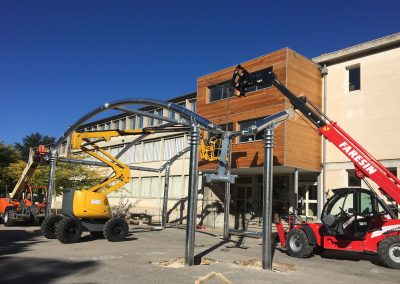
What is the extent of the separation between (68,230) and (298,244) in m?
8.29

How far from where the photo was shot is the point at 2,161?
147 ft

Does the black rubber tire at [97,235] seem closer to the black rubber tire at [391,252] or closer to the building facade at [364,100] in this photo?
the black rubber tire at [391,252]

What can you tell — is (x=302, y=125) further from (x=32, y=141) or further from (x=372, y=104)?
(x=32, y=141)

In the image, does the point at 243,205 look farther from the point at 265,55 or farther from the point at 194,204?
the point at 194,204

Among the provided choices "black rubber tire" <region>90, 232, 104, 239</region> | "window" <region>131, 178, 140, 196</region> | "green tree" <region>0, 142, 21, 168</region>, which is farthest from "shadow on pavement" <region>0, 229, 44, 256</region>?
"green tree" <region>0, 142, 21, 168</region>

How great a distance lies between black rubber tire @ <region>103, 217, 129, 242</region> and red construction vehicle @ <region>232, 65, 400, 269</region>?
21.0 feet

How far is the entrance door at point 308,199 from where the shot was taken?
2328 cm

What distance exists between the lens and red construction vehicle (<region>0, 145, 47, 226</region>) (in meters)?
22.5

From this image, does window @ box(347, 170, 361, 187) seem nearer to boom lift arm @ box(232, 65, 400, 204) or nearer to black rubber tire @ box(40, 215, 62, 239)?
boom lift arm @ box(232, 65, 400, 204)

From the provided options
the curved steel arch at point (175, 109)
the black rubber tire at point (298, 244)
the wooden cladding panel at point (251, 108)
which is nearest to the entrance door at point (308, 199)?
the wooden cladding panel at point (251, 108)

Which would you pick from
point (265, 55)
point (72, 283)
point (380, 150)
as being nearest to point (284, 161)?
point (380, 150)

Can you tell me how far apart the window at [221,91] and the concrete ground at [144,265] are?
1098 centimetres

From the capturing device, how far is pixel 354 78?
22.3 m

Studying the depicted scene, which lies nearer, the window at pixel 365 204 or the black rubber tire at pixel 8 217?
the window at pixel 365 204
